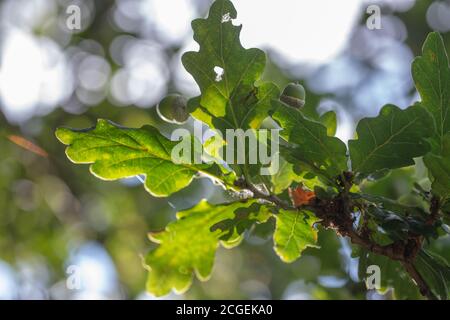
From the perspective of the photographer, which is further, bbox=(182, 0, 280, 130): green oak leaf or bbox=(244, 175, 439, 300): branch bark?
bbox=(182, 0, 280, 130): green oak leaf

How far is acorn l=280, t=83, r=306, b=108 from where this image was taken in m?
1.74

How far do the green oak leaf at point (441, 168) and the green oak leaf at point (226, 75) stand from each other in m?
0.40

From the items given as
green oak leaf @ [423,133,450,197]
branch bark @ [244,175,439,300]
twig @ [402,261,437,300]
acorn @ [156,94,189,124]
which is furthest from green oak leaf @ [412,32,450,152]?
acorn @ [156,94,189,124]

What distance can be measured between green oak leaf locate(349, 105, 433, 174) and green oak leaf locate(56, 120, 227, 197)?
1.15 feet

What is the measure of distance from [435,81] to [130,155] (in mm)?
740

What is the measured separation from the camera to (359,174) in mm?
1555

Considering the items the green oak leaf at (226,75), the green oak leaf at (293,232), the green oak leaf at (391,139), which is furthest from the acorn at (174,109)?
the green oak leaf at (391,139)

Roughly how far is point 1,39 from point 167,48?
46.4 inches

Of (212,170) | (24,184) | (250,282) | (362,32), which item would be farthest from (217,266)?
(212,170)

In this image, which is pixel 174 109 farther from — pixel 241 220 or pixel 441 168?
pixel 441 168

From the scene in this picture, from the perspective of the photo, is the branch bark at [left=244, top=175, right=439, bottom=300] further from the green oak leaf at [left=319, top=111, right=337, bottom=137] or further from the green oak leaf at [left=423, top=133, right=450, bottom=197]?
the green oak leaf at [left=319, top=111, right=337, bottom=137]

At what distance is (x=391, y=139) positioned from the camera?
4.88ft

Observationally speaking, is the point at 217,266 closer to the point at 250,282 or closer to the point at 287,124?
the point at 250,282

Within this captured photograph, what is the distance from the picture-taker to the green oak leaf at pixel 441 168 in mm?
1428
